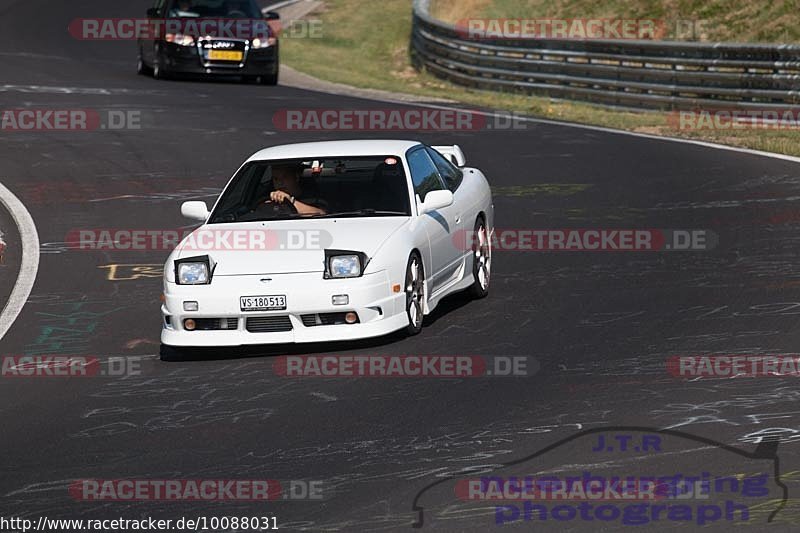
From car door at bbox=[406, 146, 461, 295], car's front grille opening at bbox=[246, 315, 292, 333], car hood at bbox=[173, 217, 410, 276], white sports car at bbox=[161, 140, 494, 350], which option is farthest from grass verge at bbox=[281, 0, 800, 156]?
car's front grille opening at bbox=[246, 315, 292, 333]

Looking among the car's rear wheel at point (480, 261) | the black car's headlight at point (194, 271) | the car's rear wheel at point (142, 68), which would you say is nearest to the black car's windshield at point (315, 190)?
the black car's headlight at point (194, 271)

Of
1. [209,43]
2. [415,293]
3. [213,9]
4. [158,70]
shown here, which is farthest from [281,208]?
[213,9]

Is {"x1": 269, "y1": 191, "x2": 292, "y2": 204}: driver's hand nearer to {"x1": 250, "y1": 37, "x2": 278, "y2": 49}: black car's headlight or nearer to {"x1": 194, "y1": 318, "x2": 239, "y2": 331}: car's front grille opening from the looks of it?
{"x1": 194, "y1": 318, "x2": 239, "y2": 331}: car's front grille opening

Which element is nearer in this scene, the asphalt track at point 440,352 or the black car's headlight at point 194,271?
the asphalt track at point 440,352

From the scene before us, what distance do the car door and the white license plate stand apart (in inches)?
49.9

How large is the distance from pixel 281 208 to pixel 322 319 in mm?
1385

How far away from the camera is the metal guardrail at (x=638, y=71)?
80.3ft

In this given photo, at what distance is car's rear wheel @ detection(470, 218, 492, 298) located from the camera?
40.3ft

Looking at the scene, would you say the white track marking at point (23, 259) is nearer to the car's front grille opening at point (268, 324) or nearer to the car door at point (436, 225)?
the car's front grille opening at point (268, 324)

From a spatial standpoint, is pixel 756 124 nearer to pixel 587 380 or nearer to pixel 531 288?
pixel 531 288

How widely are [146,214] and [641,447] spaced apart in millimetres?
10000

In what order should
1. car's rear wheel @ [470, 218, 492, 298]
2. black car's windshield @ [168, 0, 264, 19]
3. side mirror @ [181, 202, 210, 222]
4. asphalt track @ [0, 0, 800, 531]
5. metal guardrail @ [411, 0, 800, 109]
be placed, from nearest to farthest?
asphalt track @ [0, 0, 800, 531] → side mirror @ [181, 202, 210, 222] → car's rear wheel @ [470, 218, 492, 298] → metal guardrail @ [411, 0, 800, 109] → black car's windshield @ [168, 0, 264, 19]

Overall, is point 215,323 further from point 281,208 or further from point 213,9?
point 213,9

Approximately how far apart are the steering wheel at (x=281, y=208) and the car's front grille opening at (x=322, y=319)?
1283mm
